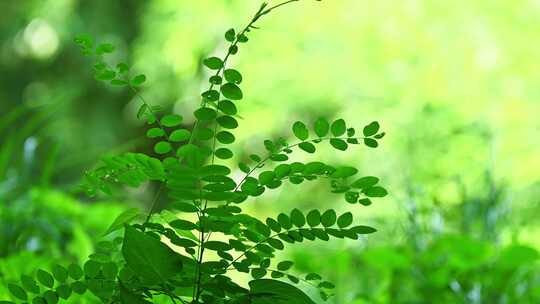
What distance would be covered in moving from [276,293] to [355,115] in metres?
5.24

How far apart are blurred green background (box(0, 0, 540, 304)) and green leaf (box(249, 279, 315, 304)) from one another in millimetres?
530

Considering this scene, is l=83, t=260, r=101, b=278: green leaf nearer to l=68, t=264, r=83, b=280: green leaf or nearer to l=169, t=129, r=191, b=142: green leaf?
l=68, t=264, r=83, b=280: green leaf

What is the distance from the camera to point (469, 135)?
477cm

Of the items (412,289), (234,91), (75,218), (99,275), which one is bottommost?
(99,275)

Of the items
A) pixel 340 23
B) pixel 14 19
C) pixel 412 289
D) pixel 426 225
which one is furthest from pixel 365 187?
pixel 14 19

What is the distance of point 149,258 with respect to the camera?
0.72 metres

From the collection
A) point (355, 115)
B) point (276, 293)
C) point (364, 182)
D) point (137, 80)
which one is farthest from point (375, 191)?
point (355, 115)

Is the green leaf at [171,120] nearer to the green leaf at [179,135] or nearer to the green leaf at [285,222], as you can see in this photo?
the green leaf at [179,135]

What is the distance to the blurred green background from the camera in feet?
5.31

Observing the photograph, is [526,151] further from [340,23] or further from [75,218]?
[75,218]

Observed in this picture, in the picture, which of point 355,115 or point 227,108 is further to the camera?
point 355,115

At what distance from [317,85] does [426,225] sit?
4.91 m

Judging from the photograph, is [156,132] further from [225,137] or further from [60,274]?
[60,274]

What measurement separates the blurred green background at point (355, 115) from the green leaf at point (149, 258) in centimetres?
51
